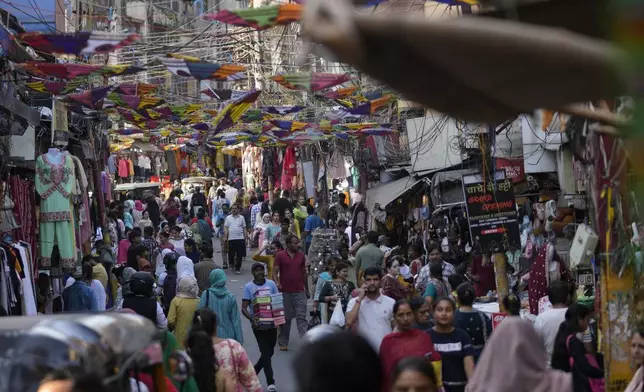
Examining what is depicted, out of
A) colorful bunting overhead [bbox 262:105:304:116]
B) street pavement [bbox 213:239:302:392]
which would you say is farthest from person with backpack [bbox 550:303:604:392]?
colorful bunting overhead [bbox 262:105:304:116]

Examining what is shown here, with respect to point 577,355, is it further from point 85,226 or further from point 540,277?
A: point 85,226

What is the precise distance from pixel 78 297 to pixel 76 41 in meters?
4.29

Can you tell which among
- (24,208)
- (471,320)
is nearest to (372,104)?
(24,208)

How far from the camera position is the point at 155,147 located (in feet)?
136

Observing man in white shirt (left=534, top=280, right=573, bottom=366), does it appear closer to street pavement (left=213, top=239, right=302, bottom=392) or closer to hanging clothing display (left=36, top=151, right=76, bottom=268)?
street pavement (left=213, top=239, right=302, bottom=392)

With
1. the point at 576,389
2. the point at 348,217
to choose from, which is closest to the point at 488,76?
the point at 576,389

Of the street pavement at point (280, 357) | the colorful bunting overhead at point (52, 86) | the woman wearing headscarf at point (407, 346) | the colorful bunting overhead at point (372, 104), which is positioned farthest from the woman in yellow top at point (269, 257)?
the woman wearing headscarf at point (407, 346)

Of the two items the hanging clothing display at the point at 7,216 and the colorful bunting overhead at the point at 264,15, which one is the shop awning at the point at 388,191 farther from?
the colorful bunting overhead at the point at 264,15

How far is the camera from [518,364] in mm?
4801

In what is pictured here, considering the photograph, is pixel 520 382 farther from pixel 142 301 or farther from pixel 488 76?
pixel 142 301

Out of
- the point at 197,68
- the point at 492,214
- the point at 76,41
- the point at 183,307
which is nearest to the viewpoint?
the point at 76,41

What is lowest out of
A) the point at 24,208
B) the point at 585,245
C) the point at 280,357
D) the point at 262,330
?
the point at 280,357

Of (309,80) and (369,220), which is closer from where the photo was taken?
(309,80)

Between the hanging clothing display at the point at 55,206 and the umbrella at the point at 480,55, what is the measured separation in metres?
11.7
